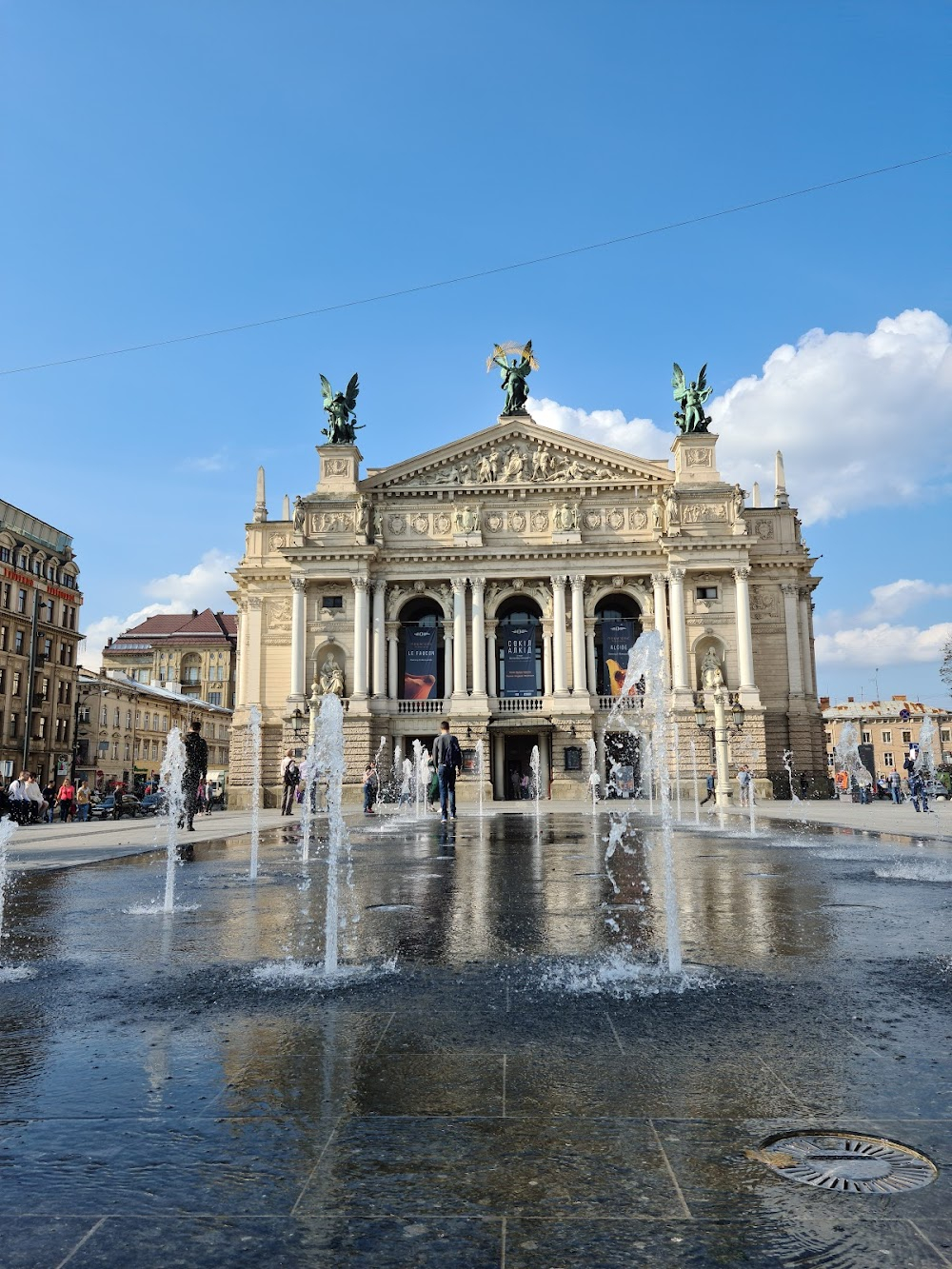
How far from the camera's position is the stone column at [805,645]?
5347 cm

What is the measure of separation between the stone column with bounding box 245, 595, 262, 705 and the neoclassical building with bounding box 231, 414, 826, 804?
0.12 meters

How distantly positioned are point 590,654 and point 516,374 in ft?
58.5

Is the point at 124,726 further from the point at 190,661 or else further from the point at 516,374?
the point at 516,374

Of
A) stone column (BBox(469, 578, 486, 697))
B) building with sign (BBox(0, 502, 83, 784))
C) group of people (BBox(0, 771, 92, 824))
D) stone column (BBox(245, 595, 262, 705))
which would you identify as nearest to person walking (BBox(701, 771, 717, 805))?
stone column (BBox(469, 578, 486, 697))

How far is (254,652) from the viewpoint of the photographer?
55.4 m

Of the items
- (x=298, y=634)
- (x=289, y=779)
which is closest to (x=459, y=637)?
(x=298, y=634)

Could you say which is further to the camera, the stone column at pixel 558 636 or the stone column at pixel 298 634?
the stone column at pixel 298 634

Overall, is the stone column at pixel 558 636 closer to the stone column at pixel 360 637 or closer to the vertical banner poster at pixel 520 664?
the vertical banner poster at pixel 520 664

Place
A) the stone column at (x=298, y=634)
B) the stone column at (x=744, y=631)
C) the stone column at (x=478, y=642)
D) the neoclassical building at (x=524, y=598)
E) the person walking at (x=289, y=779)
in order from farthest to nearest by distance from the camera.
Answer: the stone column at (x=298, y=634) → the stone column at (x=478, y=642) → the neoclassical building at (x=524, y=598) → the stone column at (x=744, y=631) → the person walking at (x=289, y=779)

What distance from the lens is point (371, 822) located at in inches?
1069

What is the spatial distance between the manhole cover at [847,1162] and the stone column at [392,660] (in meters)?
49.9

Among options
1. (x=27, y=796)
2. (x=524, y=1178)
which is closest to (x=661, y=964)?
(x=524, y=1178)

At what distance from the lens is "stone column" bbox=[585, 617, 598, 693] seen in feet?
171

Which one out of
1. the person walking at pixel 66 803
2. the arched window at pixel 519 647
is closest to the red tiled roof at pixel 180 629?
the arched window at pixel 519 647
